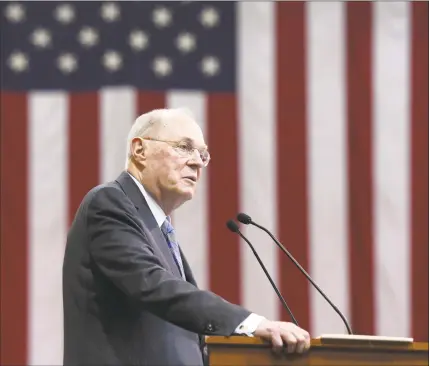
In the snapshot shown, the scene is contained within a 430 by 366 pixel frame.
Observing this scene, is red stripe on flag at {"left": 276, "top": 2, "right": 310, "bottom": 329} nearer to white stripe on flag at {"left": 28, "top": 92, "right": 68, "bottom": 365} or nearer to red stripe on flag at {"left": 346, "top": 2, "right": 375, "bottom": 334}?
red stripe on flag at {"left": 346, "top": 2, "right": 375, "bottom": 334}

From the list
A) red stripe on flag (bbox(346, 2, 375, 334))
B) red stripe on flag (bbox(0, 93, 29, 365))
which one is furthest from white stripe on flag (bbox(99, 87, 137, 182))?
red stripe on flag (bbox(346, 2, 375, 334))

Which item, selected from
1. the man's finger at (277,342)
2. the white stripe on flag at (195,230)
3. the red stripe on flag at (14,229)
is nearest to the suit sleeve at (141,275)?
the man's finger at (277,342)

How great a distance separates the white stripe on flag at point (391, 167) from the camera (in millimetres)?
4969

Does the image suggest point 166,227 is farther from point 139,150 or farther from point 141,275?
point 141,275

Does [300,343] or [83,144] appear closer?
[300,343]

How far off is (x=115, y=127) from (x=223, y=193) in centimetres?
72

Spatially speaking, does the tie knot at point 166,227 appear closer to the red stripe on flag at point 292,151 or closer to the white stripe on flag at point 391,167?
the red stripe on flag at point 292,151

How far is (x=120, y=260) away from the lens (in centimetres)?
247

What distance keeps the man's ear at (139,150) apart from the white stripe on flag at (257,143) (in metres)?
2.11

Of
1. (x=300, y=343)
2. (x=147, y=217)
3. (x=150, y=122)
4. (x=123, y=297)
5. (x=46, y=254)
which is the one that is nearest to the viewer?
(x=300, y=343)

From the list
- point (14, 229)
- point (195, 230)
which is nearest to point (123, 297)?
point (195, 230)

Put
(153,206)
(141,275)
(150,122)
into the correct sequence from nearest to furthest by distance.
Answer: (141,275) < (153,206) < (150,122)

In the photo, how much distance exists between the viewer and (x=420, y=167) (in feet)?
16.4

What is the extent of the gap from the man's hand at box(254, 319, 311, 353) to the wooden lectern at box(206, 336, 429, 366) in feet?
0.08
